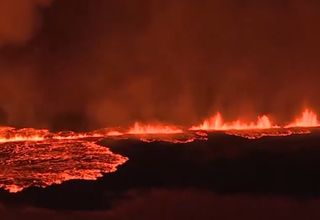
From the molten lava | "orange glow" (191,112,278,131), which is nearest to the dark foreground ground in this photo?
the molten lava

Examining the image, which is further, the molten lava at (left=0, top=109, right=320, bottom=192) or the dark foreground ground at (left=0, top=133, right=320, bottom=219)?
the molten lava at (left=0, top=109, right=320, bottom=192)

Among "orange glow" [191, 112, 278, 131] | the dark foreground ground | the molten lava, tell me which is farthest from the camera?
"orange glow" [191, 112, 278, 131]

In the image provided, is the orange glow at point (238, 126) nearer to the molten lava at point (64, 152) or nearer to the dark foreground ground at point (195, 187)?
the molten lava at point (64, 152)

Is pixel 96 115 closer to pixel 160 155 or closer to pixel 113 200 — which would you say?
pixel 160 155

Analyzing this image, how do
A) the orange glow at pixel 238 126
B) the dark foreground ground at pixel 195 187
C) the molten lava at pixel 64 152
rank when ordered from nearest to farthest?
the dark foreground ground at pixel 195 187
the molten lava at pixel 64 152
the orange glow at pixel 238 126

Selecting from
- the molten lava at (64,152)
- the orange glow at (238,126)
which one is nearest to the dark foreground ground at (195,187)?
the molten lava at (64,152)

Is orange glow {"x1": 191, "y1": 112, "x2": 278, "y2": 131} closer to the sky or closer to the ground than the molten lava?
closer to the sky

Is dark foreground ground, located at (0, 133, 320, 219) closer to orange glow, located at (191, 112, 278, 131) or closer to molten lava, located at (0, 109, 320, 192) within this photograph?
molten lava, located at (0, 109, 320, 192)

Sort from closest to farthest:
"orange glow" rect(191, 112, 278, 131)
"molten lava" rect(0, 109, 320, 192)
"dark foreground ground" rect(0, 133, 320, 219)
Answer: "dark foreground ground" rect(0, 133, 320, 219)
"molten lava" rect(0, 109, 320, 192)
"orange glow" rect(191, 112, 278, 131)

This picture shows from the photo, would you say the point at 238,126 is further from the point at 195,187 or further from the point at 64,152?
the point at 64,152
